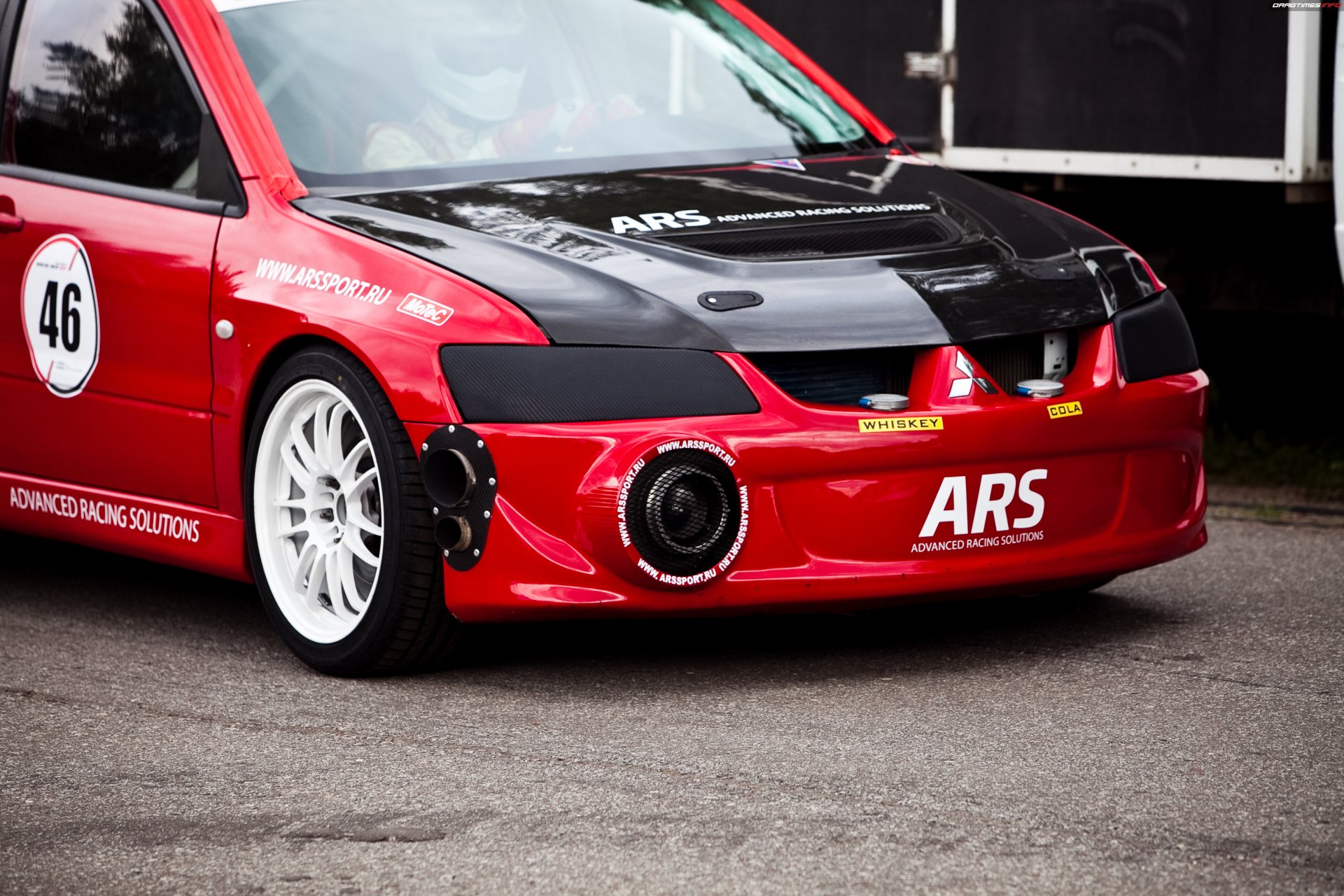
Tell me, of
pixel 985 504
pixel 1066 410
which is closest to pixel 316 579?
pixel 985 504

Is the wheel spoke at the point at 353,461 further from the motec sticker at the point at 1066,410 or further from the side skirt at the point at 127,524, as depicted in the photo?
the motec sticker at the point at 1066,410

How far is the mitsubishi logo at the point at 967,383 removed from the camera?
421 cm

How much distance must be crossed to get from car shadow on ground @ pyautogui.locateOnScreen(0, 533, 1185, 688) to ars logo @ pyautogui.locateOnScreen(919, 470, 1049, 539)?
371 millimetres

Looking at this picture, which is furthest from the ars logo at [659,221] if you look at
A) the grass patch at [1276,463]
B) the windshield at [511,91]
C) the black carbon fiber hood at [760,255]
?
the grass patch at [1276,463]

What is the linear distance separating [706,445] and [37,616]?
6.93ft

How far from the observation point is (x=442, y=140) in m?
4.93

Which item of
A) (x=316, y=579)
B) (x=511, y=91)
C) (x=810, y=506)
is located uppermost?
(x=511, y=91)

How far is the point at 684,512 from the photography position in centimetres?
407

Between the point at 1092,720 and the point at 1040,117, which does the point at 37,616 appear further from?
the point at 1040,117

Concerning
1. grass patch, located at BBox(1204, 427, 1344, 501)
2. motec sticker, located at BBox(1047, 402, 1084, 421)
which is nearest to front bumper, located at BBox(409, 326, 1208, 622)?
motec sticker, located at BBox(1047, 402, 1084, 421)

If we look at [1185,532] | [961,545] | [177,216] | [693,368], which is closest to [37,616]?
[177,216]

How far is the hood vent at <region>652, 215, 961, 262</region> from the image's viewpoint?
4387mm

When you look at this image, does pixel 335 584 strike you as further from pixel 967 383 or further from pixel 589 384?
pixel 967 383

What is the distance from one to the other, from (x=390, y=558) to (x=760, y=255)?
99cm
